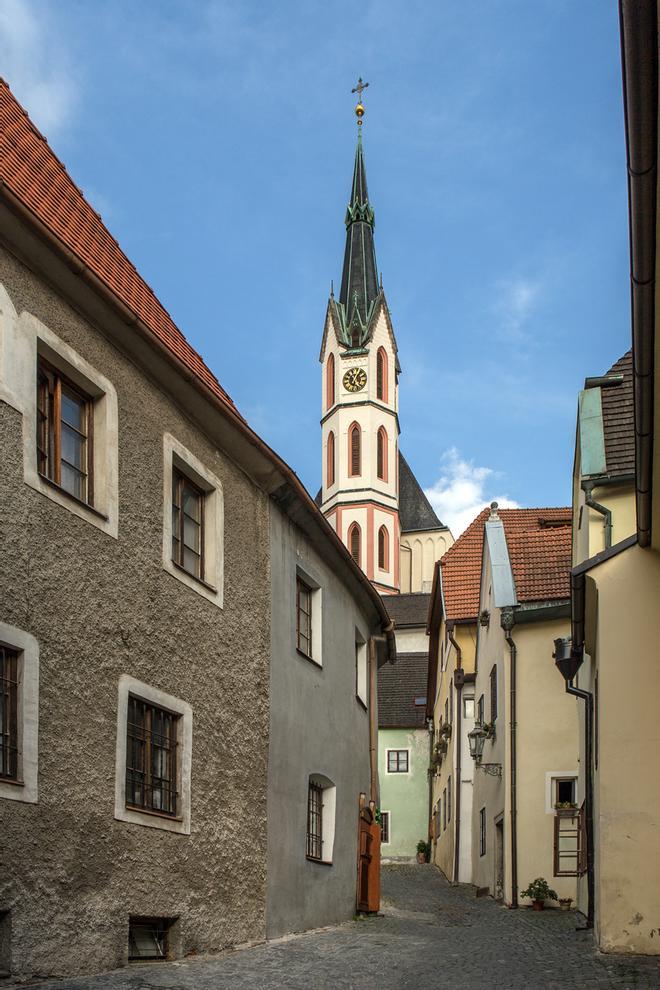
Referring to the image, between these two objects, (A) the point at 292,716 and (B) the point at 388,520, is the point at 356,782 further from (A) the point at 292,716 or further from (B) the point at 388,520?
(B) the point at 388,520

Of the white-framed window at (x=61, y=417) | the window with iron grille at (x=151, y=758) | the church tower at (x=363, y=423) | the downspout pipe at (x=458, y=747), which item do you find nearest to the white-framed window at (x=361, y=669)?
the window with iron grille at (x=151, y=758)

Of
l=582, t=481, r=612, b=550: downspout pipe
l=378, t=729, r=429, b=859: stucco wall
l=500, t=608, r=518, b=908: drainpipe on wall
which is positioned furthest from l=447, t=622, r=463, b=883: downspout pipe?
l=378, t=729, r=429, b=859: stucco wall

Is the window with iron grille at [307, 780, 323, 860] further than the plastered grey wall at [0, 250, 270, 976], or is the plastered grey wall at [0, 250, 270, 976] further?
the window with iron grille at [307, 780, 323, 860]

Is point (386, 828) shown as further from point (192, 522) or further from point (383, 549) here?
point (383, 549)

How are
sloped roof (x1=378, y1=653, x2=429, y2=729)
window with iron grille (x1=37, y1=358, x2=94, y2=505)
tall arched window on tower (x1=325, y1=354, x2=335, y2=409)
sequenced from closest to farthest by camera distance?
window with iron grille (x1=37, y1=358, x2=94, y2=505) < sloped roof (x1=378, y1=653, x2=429, y2=729) < tall arched window on tower (x1=325, y1=354, x2=335, y2=409)

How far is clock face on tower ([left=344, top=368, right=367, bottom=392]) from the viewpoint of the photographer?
9900cm

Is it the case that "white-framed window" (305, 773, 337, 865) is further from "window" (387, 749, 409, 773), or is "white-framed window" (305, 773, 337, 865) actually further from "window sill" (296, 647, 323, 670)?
"window" (387, 749, 409, 773)

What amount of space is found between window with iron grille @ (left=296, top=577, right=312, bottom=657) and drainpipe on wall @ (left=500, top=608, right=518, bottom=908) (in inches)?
220

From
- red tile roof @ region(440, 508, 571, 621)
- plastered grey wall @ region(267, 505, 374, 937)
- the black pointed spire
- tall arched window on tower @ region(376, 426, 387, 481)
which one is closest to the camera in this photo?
plastered grey wall @ region(267, 505, 374, 937)

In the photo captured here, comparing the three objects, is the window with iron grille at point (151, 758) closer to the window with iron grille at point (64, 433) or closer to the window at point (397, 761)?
the window with iron grille at point (64, 433)

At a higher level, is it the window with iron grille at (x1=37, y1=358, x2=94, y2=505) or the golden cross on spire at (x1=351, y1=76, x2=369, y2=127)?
the golden cross on spire at (x1=351, y1=76, x2=369, y2=127)

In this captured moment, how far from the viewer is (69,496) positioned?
1063 cm

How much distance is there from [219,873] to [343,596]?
6.90 m

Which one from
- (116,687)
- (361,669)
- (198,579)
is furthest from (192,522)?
(361,669)
